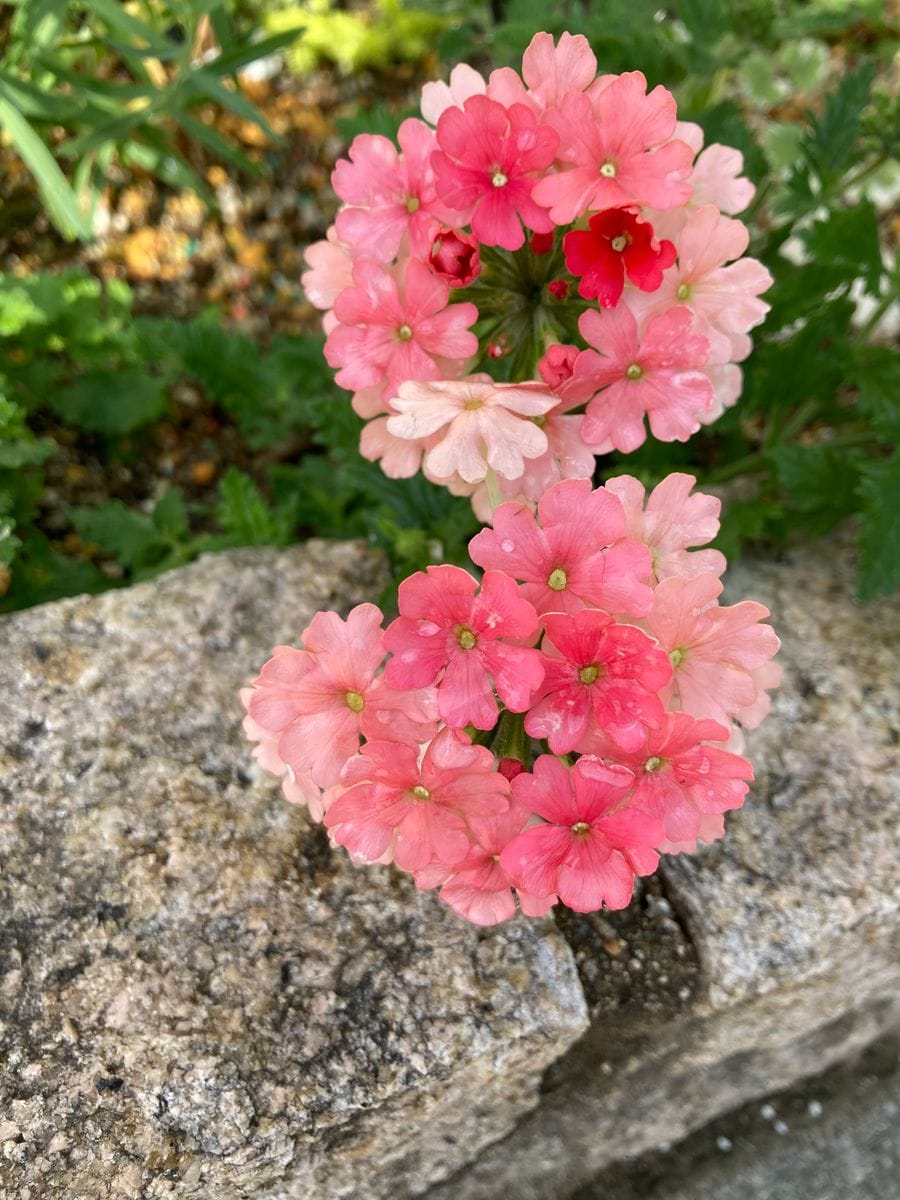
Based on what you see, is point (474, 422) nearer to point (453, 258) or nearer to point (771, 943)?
point (453, 258)

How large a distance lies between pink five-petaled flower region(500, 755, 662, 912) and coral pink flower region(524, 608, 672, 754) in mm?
42

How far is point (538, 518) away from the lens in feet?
4.01

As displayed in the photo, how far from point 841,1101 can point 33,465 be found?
2.41 meters

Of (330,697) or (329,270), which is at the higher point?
(329,270)

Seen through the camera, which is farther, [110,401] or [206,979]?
[110,401]

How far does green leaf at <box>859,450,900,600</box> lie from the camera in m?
1.78

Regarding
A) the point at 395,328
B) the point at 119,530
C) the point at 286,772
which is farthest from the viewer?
the point at 119,530

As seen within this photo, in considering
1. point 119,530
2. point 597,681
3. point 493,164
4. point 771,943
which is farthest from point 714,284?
point 119,530

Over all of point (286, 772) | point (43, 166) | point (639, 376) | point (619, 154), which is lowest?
point (286, 772)

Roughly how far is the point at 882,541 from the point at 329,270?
3.50 feet

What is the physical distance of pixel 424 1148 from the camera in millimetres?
1628

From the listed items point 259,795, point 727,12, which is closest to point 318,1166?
point 259,795

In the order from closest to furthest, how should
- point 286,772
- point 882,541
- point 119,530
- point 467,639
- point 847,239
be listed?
point 467,639
point 286,772
point 882,541
point 847,239
point 119,530

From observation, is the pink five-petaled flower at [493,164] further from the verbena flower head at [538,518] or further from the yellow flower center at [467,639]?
the yellow flower center at [467,639]
